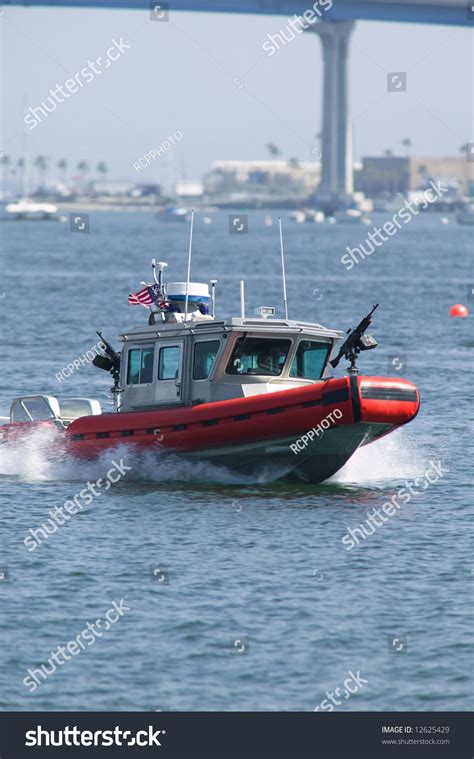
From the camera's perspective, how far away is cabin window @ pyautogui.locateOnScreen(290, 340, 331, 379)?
23.3 m

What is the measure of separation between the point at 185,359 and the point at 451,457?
6.71 m

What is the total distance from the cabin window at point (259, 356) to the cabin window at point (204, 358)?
0.34 meters

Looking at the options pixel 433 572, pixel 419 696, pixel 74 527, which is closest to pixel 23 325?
pixel 74 527

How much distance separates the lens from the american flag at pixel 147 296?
23.8 metres

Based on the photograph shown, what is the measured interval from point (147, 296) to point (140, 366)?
1.24m

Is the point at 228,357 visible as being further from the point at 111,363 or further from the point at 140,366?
the point at 111,363

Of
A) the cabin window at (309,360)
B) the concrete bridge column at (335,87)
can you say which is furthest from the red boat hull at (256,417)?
the concrete bridge column at (335,87)

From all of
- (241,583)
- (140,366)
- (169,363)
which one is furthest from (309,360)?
(241,583)

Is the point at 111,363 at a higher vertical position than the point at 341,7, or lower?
lower

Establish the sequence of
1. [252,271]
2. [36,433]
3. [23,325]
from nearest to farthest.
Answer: [36,433]
[23,325]
[252,271]

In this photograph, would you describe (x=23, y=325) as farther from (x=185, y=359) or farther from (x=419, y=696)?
(x=419, y=696)

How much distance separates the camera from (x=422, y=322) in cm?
5766

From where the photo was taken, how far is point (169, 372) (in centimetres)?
2381

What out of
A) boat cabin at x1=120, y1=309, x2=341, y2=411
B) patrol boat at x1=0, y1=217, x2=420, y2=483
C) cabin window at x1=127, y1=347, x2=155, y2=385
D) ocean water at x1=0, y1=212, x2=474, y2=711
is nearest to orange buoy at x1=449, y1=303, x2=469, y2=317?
ocean water at x1=0, y1=212, x2=474, y2=711
